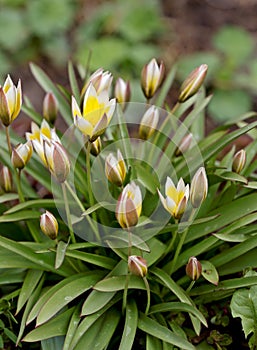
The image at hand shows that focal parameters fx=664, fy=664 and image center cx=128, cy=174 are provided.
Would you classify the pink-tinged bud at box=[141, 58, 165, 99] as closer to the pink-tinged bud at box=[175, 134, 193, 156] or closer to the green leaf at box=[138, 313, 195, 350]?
the pink-tinged bud at box=[175, 134, 193, 156]

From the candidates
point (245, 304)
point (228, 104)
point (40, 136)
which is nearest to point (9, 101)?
point (40, 136)

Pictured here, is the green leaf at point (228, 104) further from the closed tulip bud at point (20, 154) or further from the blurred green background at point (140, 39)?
the closed tulip bud at point (20, 154)

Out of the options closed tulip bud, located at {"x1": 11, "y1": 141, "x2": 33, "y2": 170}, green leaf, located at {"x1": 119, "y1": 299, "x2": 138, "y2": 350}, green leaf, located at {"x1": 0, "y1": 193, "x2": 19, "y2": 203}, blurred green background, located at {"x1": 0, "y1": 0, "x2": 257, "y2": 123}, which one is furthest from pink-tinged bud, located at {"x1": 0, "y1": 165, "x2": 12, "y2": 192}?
Result: blurred green background, located at {"x1": 0, "y1": 0, "x2": 257, "y2": 123}

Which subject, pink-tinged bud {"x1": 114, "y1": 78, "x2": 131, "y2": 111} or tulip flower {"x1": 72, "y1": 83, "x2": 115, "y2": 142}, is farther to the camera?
pink-tinged bud {"x1": 114, "y1": 78, "x2": 131, "y2": 111}

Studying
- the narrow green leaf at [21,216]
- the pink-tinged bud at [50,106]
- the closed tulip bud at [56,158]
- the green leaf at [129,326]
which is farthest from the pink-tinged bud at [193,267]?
the pink-tinged bud at [50,106]

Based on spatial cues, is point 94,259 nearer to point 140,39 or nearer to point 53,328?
point 53,328

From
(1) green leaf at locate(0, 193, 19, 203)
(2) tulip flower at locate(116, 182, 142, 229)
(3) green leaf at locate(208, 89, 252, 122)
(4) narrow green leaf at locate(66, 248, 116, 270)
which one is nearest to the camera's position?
(2) tulip flower at locate(116, 182, 142, 229)

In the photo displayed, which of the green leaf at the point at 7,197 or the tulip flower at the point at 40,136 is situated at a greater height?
the tulip flower at the point at 40,136

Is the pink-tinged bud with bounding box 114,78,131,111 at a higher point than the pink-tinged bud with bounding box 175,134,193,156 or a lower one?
higher
